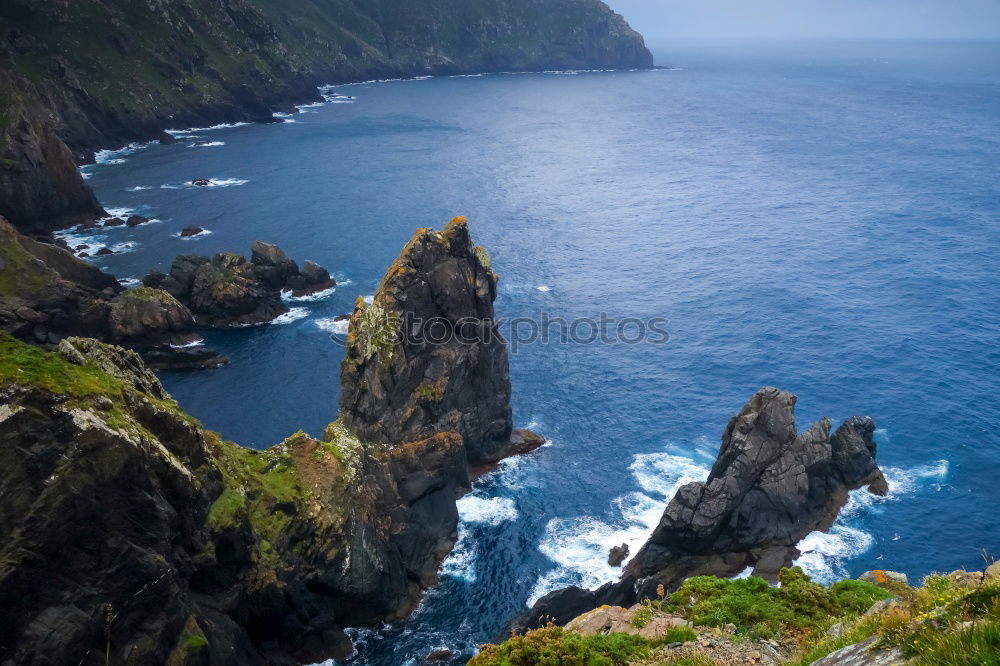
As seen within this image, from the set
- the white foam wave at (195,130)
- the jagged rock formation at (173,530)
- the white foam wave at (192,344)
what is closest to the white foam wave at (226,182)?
the white foam wave at (195,130)

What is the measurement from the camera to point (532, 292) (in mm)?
96438

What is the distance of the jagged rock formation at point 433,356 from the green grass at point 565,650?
3410 centimetres

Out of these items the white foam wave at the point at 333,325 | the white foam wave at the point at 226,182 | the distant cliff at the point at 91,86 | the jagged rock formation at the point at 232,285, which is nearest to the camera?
the white foam wave at the point at 333,325

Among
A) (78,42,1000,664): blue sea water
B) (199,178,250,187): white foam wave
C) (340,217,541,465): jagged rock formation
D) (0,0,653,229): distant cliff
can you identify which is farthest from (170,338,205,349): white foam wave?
(199,178,250,187): white foam wave

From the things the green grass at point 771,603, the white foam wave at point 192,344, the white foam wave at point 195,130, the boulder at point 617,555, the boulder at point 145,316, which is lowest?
the boulder at point 617,555

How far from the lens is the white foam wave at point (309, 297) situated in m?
95.3

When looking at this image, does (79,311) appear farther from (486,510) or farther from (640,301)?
(640,301)

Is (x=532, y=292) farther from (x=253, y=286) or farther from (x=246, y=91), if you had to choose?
(x=246, y=91)

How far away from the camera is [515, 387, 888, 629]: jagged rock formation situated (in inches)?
2014

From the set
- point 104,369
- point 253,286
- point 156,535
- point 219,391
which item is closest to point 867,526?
point 156,535

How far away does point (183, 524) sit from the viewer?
116 feet

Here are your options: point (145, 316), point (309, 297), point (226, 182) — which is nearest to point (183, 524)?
point (145, 316)

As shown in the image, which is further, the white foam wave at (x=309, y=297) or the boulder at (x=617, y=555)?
the white foam wave at (x=309, y=297)

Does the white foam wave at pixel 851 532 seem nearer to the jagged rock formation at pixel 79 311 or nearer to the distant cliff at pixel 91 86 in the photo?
the jagged rock formation at pixel 79 311
